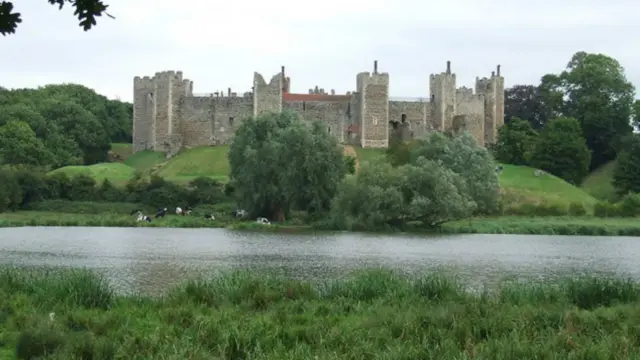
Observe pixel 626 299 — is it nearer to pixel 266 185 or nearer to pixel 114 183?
pixel 266 185

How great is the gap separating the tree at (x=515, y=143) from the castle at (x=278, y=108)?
2.58 meters

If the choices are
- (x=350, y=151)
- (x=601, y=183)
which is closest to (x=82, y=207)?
(x=350, y=151)

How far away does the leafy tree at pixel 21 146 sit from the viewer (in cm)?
5206

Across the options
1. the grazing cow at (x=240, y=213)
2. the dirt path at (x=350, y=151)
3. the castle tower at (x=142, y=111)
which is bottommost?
the grazing cow at (x=240, y=213)

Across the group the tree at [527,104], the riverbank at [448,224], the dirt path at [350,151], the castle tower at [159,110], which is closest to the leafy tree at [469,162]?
the riverbank at [448,224]

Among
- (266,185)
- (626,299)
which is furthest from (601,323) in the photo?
(266,185)

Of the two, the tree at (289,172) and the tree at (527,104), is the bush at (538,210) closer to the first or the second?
the tree at (289,172)

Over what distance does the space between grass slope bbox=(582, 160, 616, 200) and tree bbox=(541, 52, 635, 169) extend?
1.57 metres

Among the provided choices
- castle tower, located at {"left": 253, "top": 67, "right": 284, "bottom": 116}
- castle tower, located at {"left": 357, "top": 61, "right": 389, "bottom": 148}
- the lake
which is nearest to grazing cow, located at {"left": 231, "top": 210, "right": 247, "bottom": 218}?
the lake

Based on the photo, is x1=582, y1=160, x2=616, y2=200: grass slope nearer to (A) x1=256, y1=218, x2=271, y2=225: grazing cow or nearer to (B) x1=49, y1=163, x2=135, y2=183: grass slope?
Result: (A) x1=256, y1=218, x2=271, y2=225: grazing cow

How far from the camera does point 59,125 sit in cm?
5966

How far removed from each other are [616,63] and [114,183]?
118 ft

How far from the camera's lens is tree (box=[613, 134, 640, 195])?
51812 millimetres

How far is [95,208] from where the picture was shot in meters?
44.2
